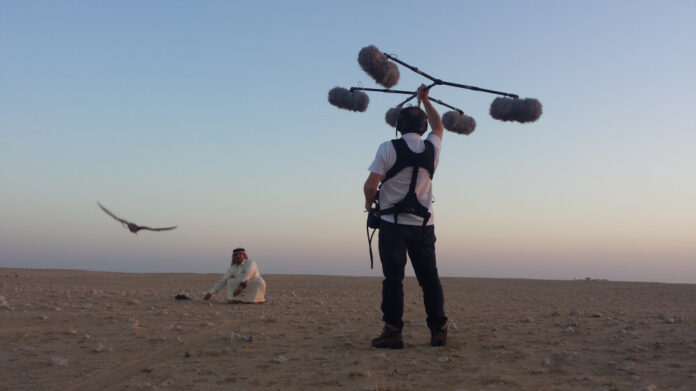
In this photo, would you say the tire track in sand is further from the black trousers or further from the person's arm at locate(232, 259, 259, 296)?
the person's arm at locate(232, 259, 259, 296)

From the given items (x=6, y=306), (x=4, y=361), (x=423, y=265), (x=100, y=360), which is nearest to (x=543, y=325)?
(x=423, y=265)

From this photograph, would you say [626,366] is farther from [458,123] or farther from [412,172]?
[458,123]

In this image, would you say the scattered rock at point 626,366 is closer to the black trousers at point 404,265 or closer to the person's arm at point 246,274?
the black trousers at point 404,265

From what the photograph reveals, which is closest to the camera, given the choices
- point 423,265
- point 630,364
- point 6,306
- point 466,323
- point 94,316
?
point 630,364

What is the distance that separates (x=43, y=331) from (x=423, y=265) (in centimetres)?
457

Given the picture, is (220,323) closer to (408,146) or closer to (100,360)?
(100,360)

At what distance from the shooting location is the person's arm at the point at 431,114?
216 inches

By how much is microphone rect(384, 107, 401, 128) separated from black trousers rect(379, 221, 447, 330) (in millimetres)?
1706

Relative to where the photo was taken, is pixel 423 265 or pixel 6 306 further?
pixel 6 306

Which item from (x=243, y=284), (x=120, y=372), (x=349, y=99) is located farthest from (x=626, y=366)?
(x=243, y=284)

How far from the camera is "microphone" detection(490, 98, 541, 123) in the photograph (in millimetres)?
5750

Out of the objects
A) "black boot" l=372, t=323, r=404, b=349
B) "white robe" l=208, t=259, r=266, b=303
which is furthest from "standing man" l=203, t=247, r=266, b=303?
"black boot" l=372, t=323, r=404, b=349

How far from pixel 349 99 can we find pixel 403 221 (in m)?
1.86

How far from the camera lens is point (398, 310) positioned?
16.7 ft
